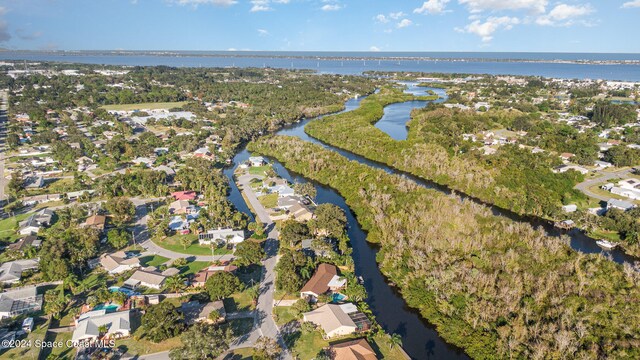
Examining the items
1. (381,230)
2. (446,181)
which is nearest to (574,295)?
(381,230)

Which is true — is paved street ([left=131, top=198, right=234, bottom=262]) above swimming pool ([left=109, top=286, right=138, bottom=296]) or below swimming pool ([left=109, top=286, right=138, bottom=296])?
above

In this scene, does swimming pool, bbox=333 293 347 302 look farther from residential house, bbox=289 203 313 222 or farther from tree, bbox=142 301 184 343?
residential house, bbox=289 203 313 222

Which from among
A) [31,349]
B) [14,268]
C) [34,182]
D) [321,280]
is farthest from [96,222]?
[321,280]

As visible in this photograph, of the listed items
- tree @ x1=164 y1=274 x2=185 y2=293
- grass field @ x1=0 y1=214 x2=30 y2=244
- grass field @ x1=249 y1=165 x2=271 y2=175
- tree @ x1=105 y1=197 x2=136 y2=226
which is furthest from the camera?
grass field @ x1=249 y1=165 x2=271 y2=175

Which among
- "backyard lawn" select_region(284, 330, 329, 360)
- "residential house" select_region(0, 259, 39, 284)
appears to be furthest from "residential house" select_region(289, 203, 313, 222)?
"residential house" select_region(0, 259, 39, 284)

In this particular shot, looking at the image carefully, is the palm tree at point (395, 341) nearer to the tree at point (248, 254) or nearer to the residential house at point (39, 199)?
the tree at point (248, 254)

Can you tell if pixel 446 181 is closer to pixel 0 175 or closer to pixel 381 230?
pixel 381 230
